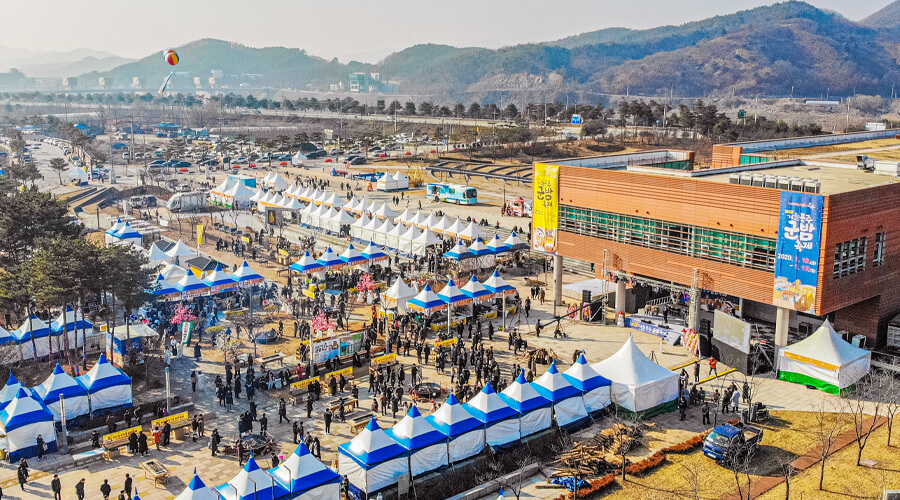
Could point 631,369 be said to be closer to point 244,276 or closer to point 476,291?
point 476,291

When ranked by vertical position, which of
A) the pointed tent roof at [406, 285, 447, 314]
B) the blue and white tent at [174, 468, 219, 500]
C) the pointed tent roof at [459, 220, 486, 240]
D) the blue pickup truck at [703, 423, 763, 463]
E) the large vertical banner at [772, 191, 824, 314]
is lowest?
the blue pickup truck at [703, 423, 763, 463]

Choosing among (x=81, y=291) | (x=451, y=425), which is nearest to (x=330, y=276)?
(x=81, y=291)

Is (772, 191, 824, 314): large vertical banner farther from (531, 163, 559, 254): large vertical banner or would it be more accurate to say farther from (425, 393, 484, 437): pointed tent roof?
(425, 393, 484, 437): pointed tent roof

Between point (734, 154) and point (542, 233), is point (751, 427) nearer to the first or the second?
point (542, 233)

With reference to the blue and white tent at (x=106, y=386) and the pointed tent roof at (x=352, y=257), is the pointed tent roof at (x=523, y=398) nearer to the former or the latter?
the blue and white tent at (x=106, y=386)

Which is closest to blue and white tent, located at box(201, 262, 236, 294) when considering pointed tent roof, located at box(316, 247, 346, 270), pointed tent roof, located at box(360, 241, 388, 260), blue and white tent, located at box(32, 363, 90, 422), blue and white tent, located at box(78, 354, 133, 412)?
pointed tent roof, located at box(316, 247, 346, 270)
